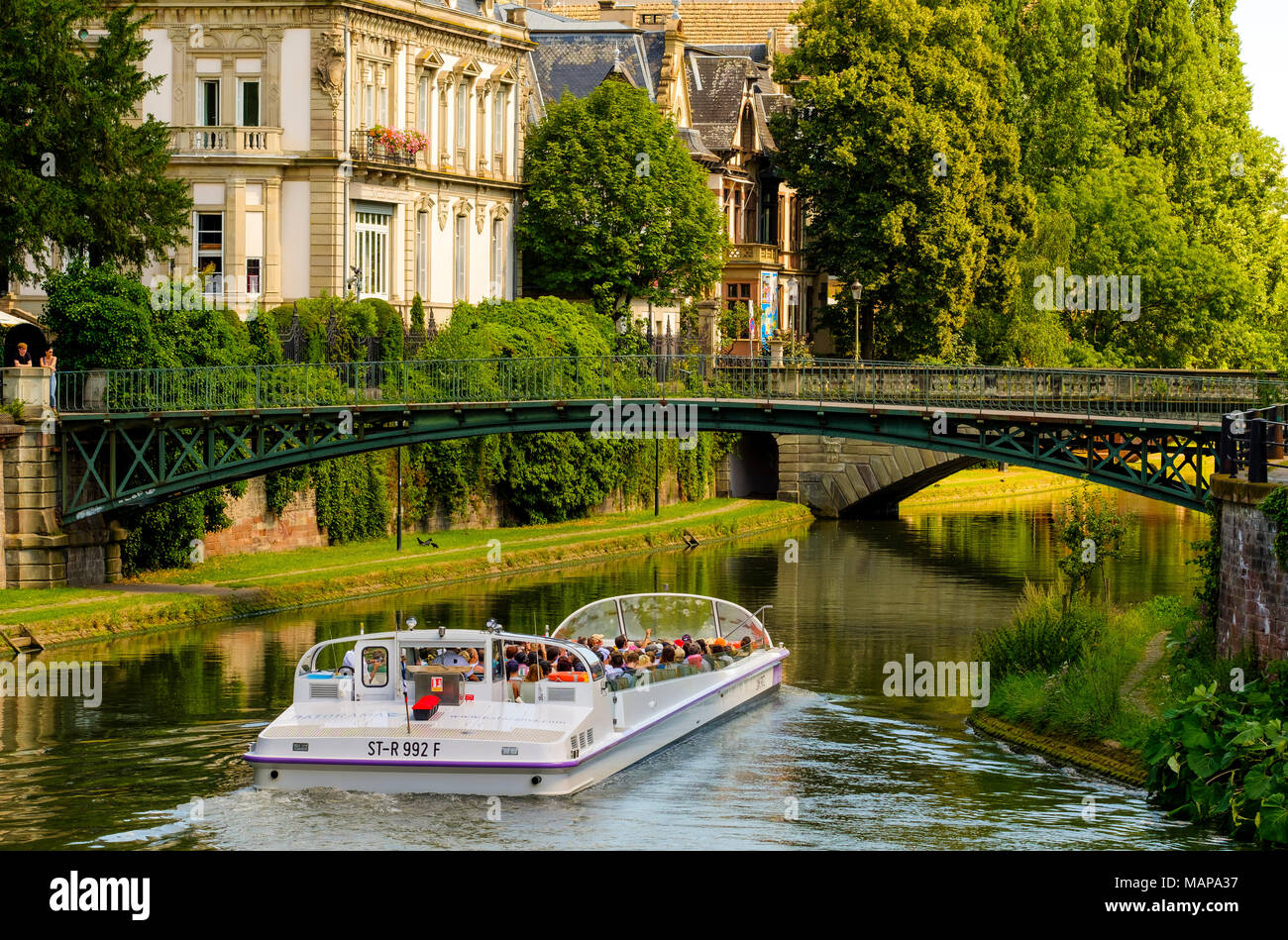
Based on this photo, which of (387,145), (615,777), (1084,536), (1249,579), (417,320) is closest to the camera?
(1249,579)

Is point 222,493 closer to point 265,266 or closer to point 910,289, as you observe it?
point 265,266

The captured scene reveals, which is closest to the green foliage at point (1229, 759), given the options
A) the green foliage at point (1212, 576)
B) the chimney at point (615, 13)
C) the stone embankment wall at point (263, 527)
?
the green foliage at point (1212, 576)

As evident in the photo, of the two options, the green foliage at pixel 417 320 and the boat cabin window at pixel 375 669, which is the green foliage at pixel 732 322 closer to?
the green foliage at pixel 417 320

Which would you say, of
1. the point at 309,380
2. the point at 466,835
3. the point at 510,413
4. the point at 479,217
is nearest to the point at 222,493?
the point at 309,380

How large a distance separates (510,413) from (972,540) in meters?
26.4

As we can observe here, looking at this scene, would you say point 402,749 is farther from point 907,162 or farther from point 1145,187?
point 1145,187

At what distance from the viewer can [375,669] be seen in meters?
34.6

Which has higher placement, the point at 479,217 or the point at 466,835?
the point at 479,217

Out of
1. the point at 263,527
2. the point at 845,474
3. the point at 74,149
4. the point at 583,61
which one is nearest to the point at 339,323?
the point at 263,527

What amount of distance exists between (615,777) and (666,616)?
9051 millimetres

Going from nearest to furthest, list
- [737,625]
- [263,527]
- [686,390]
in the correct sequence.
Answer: [737,625], [686,390], [263,527]

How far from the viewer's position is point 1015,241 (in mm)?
86562

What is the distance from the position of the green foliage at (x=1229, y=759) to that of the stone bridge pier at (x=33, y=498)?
26.4m

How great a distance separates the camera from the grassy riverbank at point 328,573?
46719 mm
